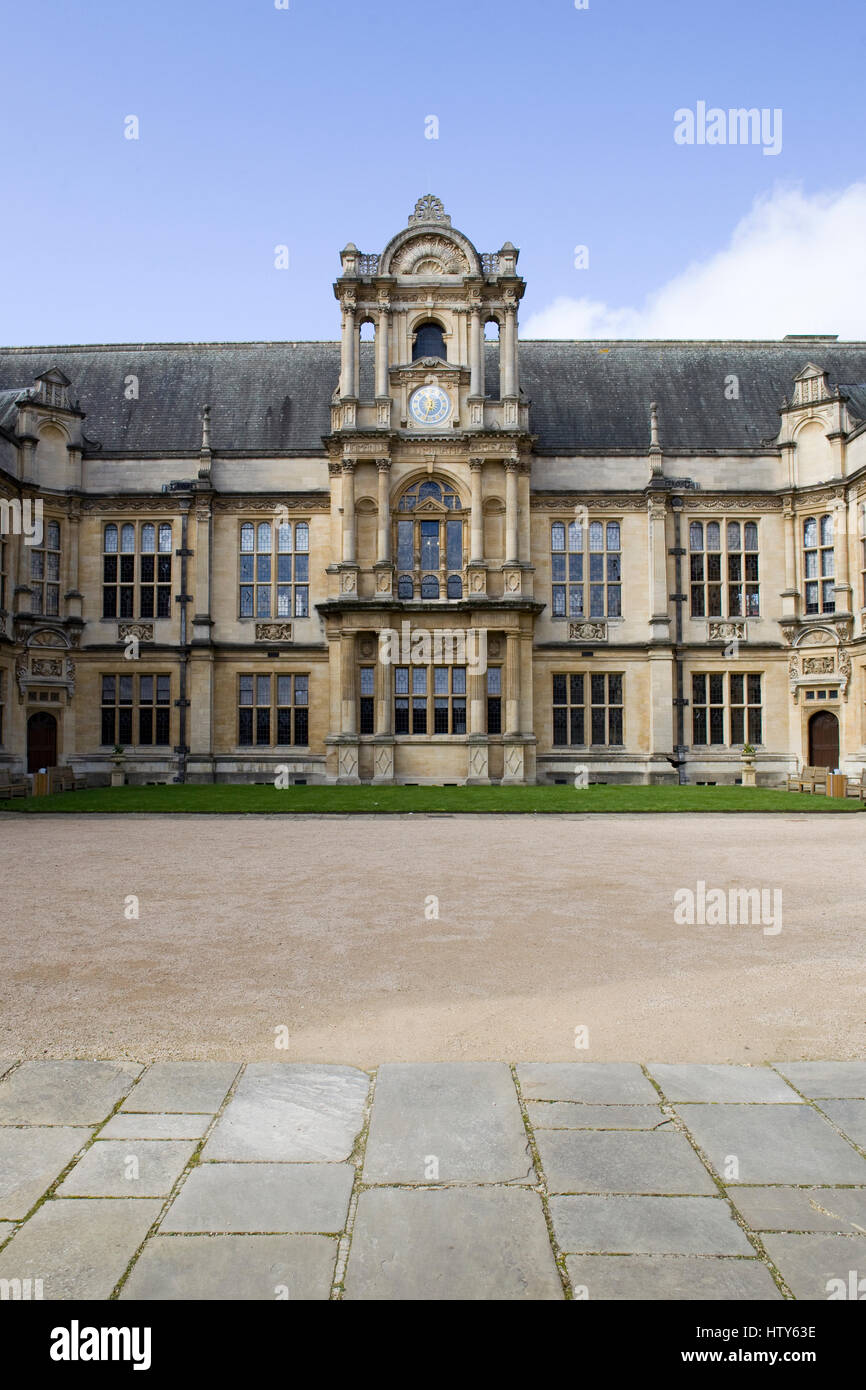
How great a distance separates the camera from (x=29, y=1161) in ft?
12.1

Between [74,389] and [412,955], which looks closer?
[412,955]

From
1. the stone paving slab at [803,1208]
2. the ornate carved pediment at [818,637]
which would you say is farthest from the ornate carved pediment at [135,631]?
the stone paving slab at [803,1208]

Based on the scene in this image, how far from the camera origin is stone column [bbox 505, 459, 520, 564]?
30328mm

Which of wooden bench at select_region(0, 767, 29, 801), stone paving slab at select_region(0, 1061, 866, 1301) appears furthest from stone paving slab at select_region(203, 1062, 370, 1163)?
wooden bench at select_region(0, 767, 29, 801)

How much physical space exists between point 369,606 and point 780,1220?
89.9ft

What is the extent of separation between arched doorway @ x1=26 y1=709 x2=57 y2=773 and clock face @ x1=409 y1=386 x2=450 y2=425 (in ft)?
56.5

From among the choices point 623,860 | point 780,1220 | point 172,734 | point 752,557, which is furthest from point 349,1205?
point 752,557

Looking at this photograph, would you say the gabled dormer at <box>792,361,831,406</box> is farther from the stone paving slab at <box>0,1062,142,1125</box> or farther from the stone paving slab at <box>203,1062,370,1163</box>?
the stone paving slab at <box>0,1062,142,1125</box>

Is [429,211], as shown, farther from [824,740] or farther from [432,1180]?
[432,1180]

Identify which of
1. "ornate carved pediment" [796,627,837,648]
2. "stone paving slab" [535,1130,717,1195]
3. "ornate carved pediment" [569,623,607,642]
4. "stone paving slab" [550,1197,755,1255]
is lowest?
"stone paving slab" [535,1130,717,1195]

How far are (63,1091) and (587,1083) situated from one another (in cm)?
272
